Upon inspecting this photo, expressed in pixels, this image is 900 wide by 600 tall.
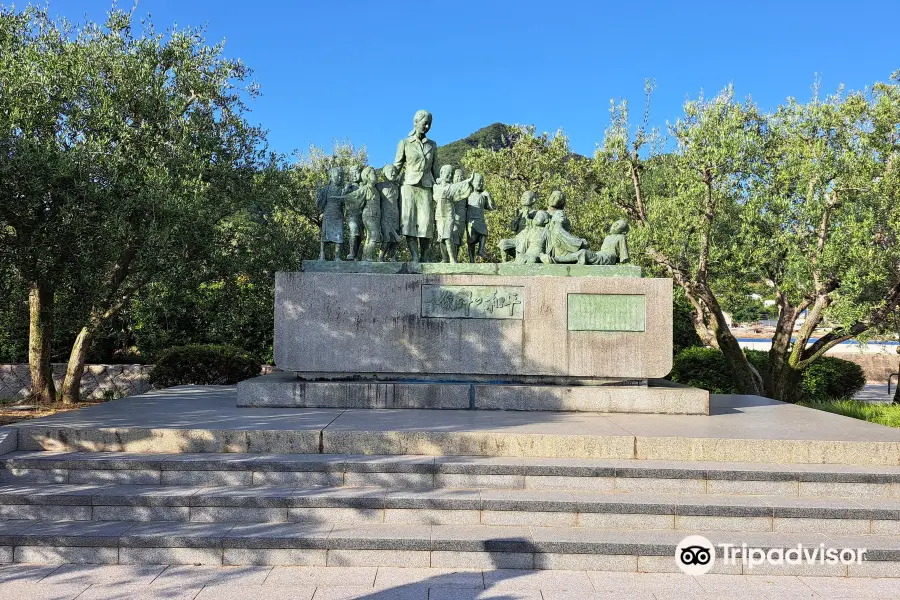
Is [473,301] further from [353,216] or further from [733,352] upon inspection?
[733,352]

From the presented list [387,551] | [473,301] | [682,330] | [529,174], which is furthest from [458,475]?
[529,174]

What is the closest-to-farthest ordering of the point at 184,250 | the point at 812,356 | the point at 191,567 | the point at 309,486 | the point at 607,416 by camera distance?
the point at 191,567 → the point at 309,486 → the point at 607,416 → the point at 184,250 → the point at 812,356

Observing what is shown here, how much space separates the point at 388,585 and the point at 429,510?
0.90 metres

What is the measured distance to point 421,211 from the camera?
9.97 metres

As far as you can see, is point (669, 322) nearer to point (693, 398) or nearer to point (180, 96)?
point (693, 398)

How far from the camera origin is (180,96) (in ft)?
39.2

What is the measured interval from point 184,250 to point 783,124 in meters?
12.6

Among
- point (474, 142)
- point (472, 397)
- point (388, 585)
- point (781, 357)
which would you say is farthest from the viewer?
point (474, 142)

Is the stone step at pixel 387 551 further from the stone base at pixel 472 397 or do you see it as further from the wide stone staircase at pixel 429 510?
the stone base at pixel 472 397

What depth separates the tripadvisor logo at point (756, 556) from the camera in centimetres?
496

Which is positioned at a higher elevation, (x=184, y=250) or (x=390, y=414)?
(x=184, y=250)

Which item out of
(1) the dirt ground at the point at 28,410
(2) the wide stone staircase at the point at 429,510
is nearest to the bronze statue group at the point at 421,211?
(2) the wide stone staircase at the point at 429,510

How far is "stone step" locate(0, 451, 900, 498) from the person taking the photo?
5887mm

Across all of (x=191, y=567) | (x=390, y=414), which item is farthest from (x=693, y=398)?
(x=191, y=567)
